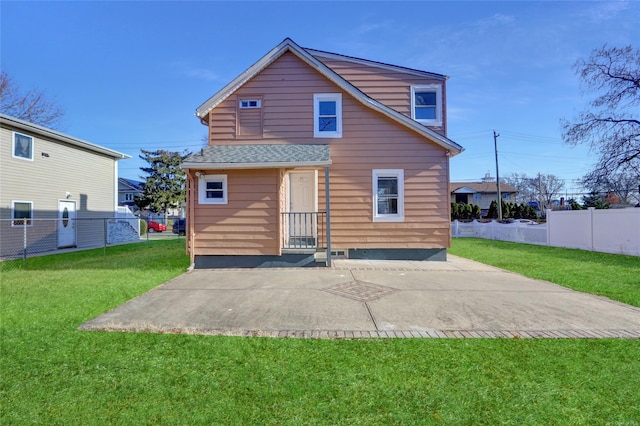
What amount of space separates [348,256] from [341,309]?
196 inches

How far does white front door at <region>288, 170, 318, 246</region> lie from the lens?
32.7ft

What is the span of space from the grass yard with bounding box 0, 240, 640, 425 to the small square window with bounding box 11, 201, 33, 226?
37.9 feet

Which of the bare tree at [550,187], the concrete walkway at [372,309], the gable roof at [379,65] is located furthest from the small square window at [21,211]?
the bare tree at [550,187]

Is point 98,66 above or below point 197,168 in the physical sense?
above

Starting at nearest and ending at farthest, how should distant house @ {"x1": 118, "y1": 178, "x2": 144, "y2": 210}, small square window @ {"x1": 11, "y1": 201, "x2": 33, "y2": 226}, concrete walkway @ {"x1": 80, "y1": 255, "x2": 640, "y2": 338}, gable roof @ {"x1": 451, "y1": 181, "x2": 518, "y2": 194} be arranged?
1. concrete walkway @ {"x1": 80, "y1": 255, "x2": 640, "y2": 338}
2. small square window @ {"x1": 11, "y1": 201, "x2": 33, "y2": 226}
3. distant house @ {"x1": 118, "y1": 178, "x2": 144, "y2": 210}
4. gable roof @ {"x1": 451, "y1": 181, "x2": 518, "y2": 194}

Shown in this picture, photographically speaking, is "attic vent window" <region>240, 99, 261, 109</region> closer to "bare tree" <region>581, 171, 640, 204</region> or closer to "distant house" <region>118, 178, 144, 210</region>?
"bare tree" <region>581, 171, 640, 204</region>

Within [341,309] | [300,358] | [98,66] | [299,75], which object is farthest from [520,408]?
[98,66]

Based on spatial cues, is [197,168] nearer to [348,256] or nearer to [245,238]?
[245,238]

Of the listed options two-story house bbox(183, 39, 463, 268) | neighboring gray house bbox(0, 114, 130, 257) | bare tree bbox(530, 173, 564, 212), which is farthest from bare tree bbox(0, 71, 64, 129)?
bare tree bbox(530, 173, 564, 212)

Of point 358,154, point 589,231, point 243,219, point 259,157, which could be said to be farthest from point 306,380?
point 589,231

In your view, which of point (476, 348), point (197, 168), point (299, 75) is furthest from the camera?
point (299, 75)

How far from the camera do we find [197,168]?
27.8ft

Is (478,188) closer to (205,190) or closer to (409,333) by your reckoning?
(205,190)

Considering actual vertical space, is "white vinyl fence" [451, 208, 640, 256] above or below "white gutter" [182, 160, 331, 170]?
below
